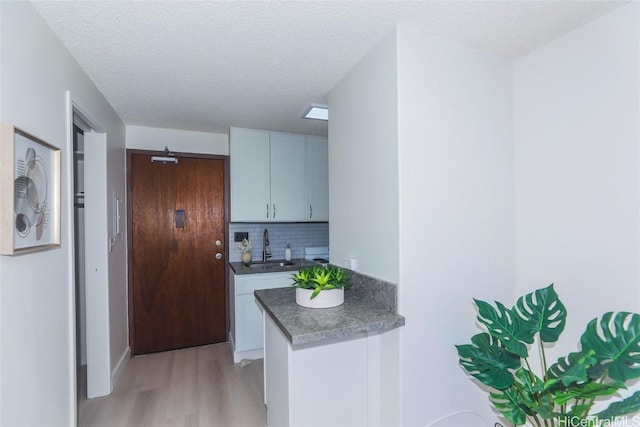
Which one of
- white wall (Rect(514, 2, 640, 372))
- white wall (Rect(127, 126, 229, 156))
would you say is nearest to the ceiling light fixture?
white wall (Rect(127, 126, 229, 156))

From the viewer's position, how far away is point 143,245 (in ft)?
10.3

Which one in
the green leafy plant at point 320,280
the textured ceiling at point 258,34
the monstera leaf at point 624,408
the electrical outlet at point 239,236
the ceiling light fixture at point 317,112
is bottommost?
the monstera leaf at point 624,408

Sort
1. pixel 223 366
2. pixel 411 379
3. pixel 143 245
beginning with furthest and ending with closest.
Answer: pixel 143 245
pixel 223 366
pixel 411 379

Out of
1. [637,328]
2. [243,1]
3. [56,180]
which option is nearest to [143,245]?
[56,180]

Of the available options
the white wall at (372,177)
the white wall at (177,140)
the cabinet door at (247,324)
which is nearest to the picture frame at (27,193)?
the white wall at (372,177)

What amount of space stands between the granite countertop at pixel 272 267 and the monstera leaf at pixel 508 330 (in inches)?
76.8

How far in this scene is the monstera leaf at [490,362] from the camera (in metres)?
1.40

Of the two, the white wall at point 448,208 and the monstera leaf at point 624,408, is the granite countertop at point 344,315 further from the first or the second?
the monstera leaf at point 624,408

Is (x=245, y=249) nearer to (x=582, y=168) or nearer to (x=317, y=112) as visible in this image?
(x=317, y=112)

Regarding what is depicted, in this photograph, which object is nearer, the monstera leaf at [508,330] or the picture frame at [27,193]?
the picture frame at [27,193]

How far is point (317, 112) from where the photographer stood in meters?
2.65

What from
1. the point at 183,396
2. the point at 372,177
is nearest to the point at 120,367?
the point at 183,396

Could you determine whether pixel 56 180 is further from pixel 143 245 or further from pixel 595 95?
pixel 595 95

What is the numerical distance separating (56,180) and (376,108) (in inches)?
66.3
